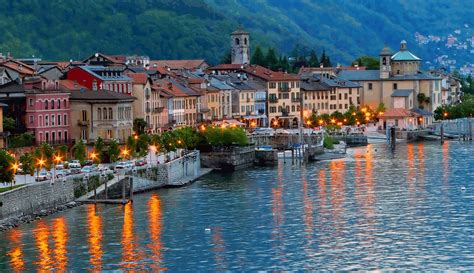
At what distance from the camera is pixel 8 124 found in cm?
8969

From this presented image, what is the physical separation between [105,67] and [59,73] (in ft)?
12.6

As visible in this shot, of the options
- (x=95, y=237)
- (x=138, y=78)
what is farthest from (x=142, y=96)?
(x=95, y=237)

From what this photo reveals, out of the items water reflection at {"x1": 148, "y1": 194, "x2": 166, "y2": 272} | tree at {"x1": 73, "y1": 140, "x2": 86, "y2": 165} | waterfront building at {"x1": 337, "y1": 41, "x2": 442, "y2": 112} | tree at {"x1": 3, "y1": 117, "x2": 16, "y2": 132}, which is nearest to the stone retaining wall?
water reflection at {"x1": 148, "y1": 194, "x2": 166, "y2": 272}

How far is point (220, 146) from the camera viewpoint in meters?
103

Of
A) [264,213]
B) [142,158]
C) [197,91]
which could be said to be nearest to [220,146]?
[142,158]

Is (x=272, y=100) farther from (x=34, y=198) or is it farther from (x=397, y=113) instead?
(x=34, y=198)

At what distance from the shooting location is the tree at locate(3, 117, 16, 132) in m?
89.3

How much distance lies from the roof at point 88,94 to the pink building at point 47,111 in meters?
1.21

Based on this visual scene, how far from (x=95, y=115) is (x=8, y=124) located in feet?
25.3

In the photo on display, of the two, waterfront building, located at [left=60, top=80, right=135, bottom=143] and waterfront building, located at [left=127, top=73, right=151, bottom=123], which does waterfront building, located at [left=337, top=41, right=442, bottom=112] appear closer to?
waterfront building, located at [left=127, top=73, right=151, bottom=123]

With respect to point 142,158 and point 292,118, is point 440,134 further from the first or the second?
point 142,158

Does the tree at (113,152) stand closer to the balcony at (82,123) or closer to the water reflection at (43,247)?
the balcony at (82,123)

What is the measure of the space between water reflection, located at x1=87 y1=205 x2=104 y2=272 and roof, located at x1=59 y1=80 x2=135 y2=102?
24859 mm

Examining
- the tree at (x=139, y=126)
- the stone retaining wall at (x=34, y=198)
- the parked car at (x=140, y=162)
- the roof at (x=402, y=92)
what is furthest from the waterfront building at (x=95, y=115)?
the roof at (x=402, y=92)
